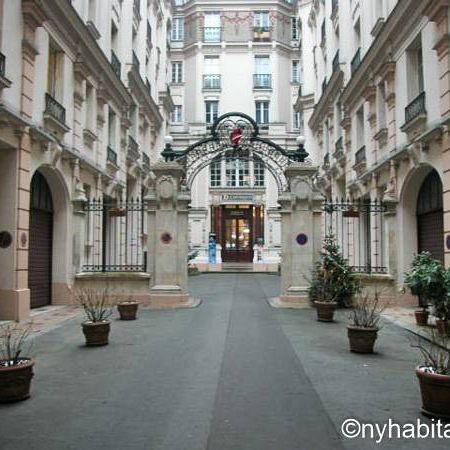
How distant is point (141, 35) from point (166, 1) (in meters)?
10.4

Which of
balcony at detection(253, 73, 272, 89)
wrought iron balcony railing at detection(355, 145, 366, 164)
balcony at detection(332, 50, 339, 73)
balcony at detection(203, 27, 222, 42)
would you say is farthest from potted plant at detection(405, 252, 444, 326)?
balcony at detection(203, 27, 222, 42)

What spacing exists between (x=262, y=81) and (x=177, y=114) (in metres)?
7.12

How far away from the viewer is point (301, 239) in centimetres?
1692

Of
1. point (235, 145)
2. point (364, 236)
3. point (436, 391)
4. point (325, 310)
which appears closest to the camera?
point (436, 391)

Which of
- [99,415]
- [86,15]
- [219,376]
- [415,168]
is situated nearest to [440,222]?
[415,168]

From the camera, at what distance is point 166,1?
1480 inches

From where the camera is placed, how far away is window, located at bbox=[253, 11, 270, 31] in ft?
144

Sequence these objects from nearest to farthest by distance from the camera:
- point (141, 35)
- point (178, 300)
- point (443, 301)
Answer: point (443, 301) → point (178, 300) → point (141, 35)

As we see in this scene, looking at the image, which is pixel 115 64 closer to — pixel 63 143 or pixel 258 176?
pixel 63 143

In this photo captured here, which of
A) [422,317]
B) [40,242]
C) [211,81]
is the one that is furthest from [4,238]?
[211,81]

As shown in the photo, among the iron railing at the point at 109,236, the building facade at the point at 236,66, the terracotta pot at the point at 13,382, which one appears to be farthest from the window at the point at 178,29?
the terracotta pot at the point at 13,382

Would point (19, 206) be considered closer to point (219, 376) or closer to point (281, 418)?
point (219, 376)

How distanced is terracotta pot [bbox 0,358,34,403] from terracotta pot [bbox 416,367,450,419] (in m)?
4.47

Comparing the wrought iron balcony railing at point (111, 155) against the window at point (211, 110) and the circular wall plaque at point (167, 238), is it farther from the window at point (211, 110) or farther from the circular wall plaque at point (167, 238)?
the window at point (211, 110)
